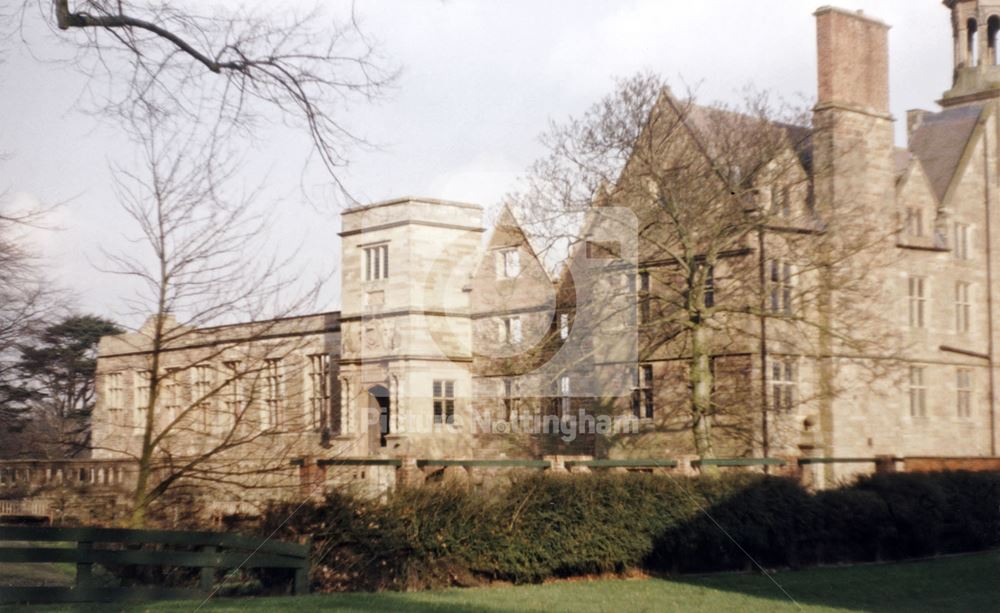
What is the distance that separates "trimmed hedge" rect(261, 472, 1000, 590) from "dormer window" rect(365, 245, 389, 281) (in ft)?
78.5

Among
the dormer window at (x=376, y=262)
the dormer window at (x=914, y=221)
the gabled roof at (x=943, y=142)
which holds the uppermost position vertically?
the gabled roof at (x=943, y=142)

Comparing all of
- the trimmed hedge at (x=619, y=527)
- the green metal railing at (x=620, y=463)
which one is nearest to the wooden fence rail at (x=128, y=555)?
the trimmed hedge at (x=619, y=527)

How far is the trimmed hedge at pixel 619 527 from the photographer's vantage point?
17.0 m

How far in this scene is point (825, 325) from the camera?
3091 centimetres

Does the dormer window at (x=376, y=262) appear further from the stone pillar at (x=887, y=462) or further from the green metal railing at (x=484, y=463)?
the green metal railing at (x=484, y=463)

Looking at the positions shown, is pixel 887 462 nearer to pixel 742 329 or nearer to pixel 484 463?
pixel 742 329

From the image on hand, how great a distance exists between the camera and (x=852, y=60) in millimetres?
34469

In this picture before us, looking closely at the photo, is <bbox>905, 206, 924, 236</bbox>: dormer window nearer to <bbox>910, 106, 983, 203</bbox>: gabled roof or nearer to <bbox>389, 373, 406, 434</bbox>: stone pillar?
<bbox>910, 106, 983, 203</bbox>: gabled roof

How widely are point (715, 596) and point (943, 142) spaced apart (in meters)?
30.6

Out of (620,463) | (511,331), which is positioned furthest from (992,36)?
(620,463)

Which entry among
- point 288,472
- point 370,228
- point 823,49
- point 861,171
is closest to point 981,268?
point 861,171

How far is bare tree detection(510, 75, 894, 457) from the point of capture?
29.4 metres

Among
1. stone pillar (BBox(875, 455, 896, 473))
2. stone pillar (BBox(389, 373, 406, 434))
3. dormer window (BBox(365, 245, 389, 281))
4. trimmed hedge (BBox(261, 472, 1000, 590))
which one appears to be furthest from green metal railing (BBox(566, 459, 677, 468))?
dormer window (BBox(365, 245, 389, 281))

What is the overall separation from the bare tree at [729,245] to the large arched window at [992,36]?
1464 cm
